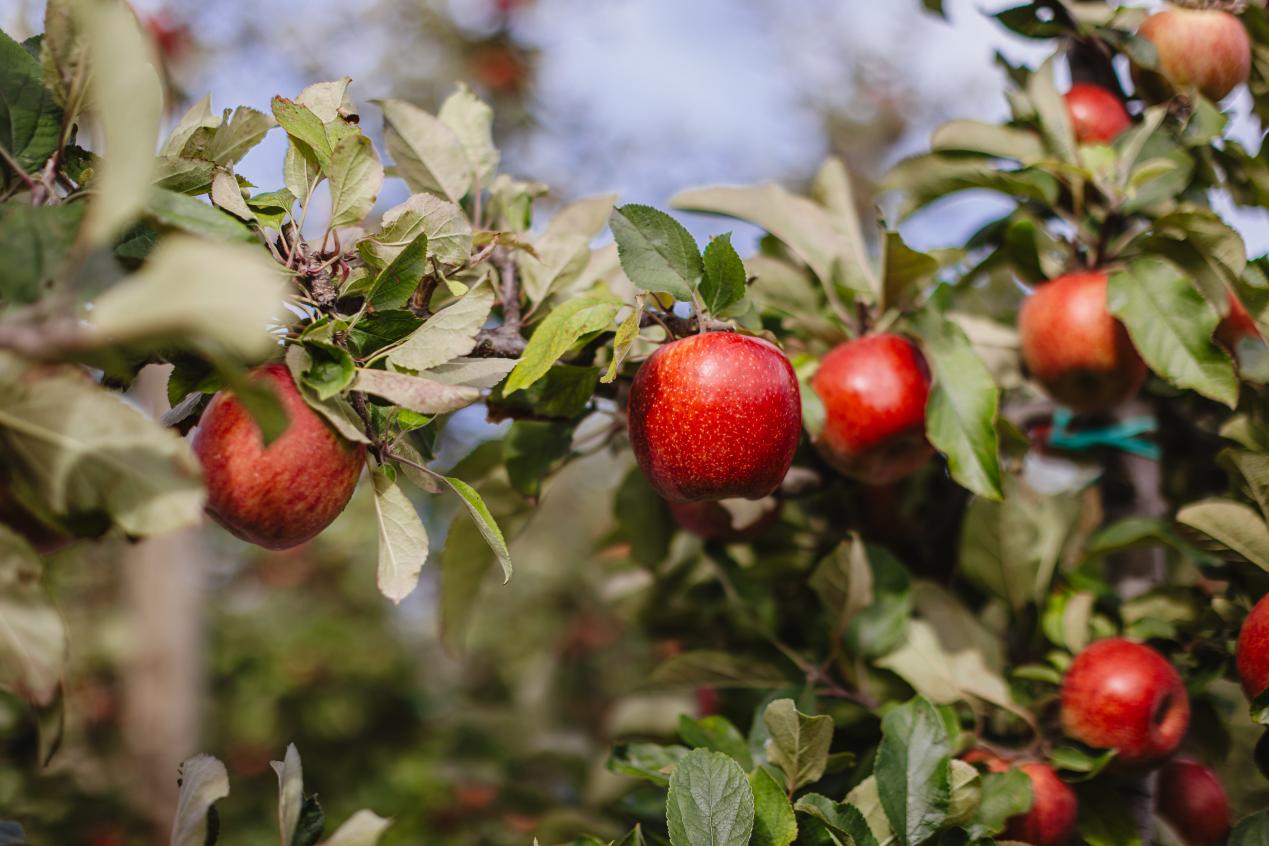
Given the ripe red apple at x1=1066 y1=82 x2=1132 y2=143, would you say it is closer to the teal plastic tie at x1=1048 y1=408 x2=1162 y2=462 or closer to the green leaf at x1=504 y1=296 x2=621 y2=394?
the teal plastic tie at x1=1048 y1=408 x2=1162 y2=462

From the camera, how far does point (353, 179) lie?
2.34ft

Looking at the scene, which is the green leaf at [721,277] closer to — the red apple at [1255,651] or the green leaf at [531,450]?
the green leaf at [531,450]

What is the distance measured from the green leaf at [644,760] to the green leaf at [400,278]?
434 millimetres

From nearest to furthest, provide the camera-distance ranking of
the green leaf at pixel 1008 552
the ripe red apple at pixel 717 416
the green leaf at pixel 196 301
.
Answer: the green leaf at pixel 196 301 → the ripe red apple at pixel 717 416 → the green leaf at pixel 1008 552

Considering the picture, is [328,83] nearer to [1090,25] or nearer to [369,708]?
[1090,25]

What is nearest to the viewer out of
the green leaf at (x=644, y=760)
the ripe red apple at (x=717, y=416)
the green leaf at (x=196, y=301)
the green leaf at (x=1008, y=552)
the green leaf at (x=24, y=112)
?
the green leaf at (x=196, y=301)

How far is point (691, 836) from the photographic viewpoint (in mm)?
638

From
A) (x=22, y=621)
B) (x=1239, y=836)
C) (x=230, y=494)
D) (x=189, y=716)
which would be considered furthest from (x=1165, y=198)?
(x=189, y=716)

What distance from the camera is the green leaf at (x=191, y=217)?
0.55 m

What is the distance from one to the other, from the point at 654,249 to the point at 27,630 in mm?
468

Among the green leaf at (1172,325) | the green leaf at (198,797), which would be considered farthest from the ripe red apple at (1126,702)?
the green leaf at (198,797)

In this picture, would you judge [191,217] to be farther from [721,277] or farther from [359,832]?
[359,832]

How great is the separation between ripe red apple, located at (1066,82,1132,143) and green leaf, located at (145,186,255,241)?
95 cm

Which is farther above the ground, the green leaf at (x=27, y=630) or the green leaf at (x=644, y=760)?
the green leaf at (x=27, y=630)
